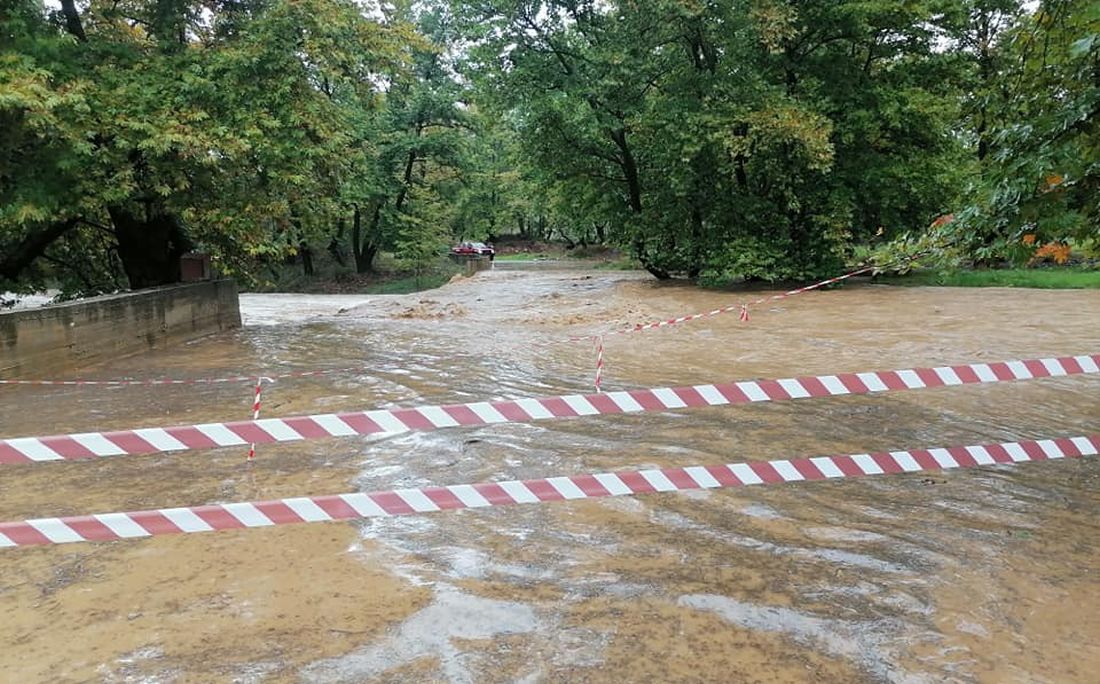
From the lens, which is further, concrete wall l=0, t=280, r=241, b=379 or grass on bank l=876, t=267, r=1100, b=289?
grass on bank l=876, t=267, r=1100, b=289

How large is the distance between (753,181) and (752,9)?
561cm

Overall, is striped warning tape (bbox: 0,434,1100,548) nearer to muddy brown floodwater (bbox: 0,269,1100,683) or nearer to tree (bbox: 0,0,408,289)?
muddy brown floodwater (bbox: 0,269,1100,683)

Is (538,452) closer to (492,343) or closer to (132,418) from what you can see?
(132,418)

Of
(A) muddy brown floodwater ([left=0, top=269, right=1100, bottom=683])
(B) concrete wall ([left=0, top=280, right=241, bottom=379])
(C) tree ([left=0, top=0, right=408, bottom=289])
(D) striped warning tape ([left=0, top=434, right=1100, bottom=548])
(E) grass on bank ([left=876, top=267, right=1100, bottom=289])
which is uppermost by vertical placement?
(C) tree ([left=0, top=0, right=408, bottom=289])

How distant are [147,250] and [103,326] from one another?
4094mm

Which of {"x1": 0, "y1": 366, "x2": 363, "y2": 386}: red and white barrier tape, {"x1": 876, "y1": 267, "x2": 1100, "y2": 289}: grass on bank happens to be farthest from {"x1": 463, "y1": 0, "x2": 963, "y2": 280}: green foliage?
{"x1": 0, "y1": 366, "x2": 363, "y2": 386}: red and white barrier tape

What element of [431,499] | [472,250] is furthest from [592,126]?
[472,250]

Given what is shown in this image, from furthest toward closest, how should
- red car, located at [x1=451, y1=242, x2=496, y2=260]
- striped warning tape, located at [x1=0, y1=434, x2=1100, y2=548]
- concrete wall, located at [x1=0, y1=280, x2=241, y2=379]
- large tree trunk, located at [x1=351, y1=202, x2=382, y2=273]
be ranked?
red car, located at [x1=451, y1=242, x2=496, y2=260]
large tree trunk, located at [x1=351, y1=202, x2=382, y2=273]
concrete wall, located at [x1=0, y1=280, x2=241, y2=379]
striped warning tape, located at [x1=0, y1=434, x2=1100, y2=548]

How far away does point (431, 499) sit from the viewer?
393 centimetres

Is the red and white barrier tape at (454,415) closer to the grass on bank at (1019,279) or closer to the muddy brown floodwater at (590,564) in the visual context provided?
the muddy brown floodwater at (590,564)

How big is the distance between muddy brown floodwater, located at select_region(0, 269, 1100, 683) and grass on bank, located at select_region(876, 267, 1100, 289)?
16.9m

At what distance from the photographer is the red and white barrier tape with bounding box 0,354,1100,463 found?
11.0 ft

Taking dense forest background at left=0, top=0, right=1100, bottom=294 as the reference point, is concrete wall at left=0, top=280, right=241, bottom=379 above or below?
below

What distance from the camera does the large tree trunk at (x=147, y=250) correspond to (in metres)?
15.1
